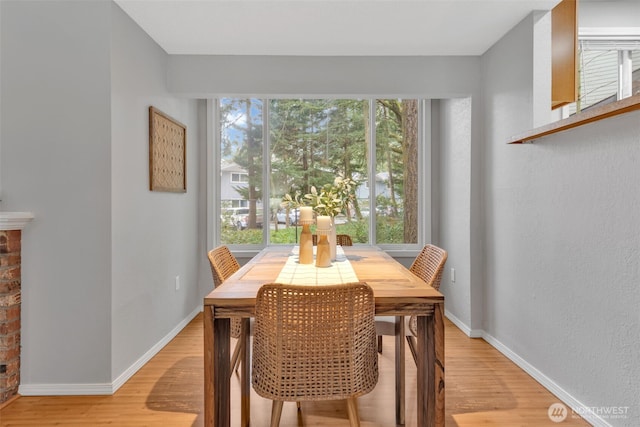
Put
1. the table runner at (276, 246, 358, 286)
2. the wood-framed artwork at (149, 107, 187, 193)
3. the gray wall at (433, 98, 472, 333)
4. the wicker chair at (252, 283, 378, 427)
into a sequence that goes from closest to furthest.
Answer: the wicker chair at (252, 283, 378, 427) → the table runner at (276, 246, 358, 286) → the wood-framed artwork at (149, 107, 187, 193) → the gray wall at (433, 98, 472, 333)

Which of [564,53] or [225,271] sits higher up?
[564,53]

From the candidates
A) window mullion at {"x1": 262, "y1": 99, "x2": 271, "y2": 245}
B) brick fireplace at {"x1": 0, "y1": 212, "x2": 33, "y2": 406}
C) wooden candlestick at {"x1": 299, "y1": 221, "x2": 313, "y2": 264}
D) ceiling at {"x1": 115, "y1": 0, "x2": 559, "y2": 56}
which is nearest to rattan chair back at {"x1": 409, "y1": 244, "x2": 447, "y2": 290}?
wooden candlestick at {"x1": 299, "y1": 221, "x2": 313, "y2": 264}

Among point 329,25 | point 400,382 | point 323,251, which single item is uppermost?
point 329,25

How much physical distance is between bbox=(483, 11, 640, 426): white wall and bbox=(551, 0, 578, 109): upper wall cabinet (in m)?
0.17

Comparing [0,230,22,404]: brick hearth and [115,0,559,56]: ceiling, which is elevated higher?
[115,0,559,56]: ceiling

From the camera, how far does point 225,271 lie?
2252mm

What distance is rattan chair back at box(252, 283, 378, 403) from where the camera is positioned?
4.54 feet

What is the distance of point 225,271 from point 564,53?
2.38 metres

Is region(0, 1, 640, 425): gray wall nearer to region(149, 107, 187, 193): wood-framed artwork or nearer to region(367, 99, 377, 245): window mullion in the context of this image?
region(149, 107, 187, 193): wood-framed artwork

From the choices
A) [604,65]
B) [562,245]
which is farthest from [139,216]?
[604,65]

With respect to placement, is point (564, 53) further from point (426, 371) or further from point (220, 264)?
point (220, 264)

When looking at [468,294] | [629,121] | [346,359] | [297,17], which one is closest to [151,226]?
[297,17]

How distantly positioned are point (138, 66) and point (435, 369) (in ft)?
8.61

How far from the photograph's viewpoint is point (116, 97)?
2400 mm
